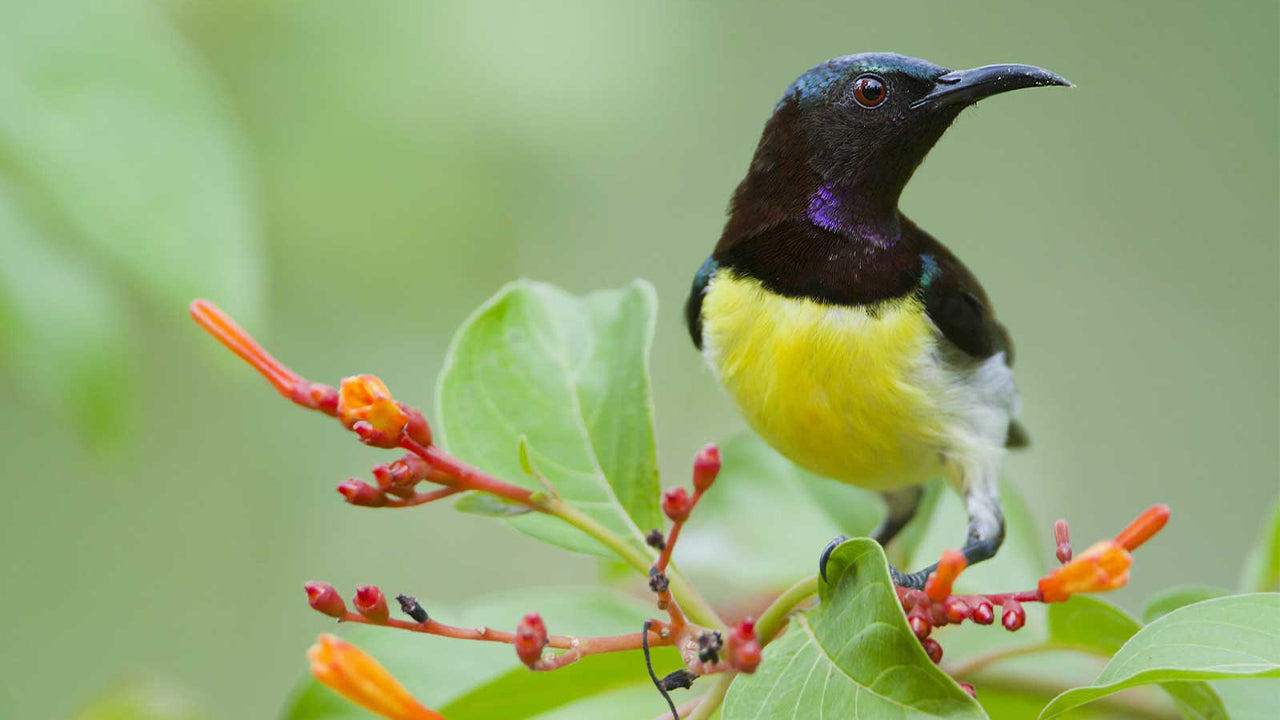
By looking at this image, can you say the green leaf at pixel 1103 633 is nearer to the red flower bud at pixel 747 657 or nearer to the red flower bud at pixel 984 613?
the red flower bud at pixel 984 613

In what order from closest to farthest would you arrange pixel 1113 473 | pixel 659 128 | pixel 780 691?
pixel 780 691, pixel 659 128, pixel 1113 473

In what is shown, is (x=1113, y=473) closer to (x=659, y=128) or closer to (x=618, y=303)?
(x=659, y=128)

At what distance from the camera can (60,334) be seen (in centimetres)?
174

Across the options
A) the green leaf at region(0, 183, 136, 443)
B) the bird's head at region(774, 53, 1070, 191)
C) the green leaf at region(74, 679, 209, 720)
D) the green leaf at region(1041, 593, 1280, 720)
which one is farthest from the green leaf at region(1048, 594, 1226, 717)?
the green leaf at region(74, 679, 209, 720)

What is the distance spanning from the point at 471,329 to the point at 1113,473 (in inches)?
187

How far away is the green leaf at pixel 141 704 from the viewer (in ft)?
6.78

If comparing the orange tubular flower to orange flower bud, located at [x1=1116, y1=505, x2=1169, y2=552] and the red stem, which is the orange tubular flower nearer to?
the red stem

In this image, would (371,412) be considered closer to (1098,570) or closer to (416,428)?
(416,428)

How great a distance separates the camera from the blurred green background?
5.54 ft

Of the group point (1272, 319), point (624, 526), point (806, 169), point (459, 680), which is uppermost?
point (806, 169)

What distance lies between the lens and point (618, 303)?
1.85 meters

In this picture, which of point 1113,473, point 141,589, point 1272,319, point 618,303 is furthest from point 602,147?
point 1272,319

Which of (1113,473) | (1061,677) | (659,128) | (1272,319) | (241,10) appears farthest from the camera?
(1272,319)

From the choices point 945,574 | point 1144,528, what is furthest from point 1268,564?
point 945,574
